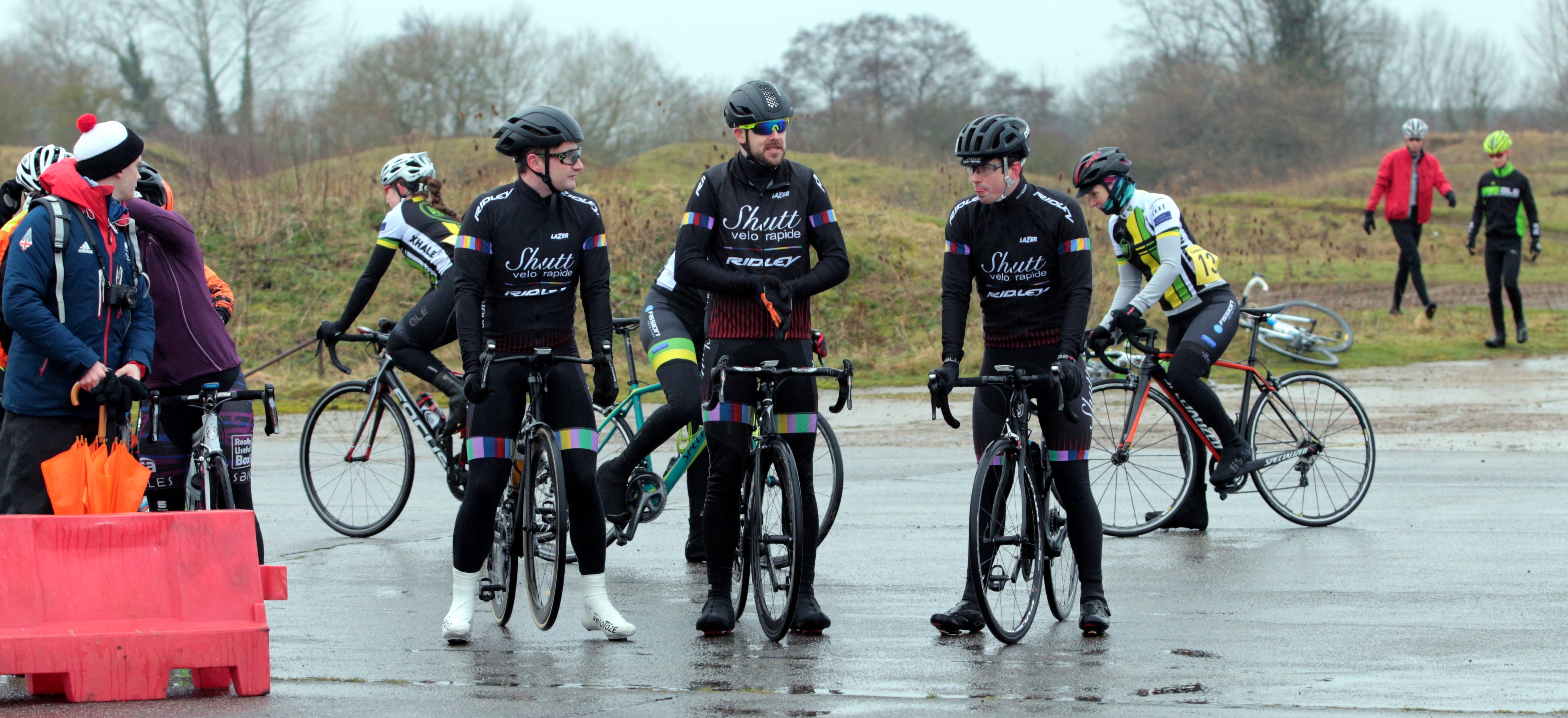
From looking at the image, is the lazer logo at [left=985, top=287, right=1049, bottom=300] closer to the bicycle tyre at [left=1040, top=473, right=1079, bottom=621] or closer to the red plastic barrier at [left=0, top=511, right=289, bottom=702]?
the bicycle tyre at [left=1040, top=473, right=1079, bottom=621]

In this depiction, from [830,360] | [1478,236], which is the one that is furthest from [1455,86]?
[830,360]

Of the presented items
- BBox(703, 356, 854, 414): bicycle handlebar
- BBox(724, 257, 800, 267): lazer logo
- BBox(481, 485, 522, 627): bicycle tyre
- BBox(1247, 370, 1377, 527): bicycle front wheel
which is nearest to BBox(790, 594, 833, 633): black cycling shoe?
BBox(703, 356, 854, 414): bicycle handlebar

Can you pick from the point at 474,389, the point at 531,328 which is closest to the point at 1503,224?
the point at 531,328

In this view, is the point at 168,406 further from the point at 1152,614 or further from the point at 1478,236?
the point at 1478,236

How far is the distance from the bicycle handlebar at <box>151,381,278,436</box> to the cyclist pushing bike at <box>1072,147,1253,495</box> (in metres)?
4.15

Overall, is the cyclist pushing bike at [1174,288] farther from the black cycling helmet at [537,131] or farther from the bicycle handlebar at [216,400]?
the bicycle handlebar at [216,400]

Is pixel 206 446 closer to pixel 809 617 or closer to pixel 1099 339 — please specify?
pixel 809 617

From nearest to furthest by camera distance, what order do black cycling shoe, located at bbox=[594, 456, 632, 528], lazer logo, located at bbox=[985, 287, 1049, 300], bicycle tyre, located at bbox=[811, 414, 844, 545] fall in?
1. lazer logo, located at bbox=[985, 287, 1049, 300]
2. black cycling shoe, located at bbox=[594, 456, 632, 528]
3. bicycle tyre, located at bbox=[811, 414, 844, 545]

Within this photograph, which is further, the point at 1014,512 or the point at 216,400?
the point at 216,400

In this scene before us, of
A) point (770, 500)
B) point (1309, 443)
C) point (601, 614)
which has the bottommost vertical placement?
point (601, 614)

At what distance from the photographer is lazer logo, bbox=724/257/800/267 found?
20.1 feet

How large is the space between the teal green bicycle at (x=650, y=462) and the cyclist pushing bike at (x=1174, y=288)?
64.1 inches

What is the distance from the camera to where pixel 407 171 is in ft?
29.4

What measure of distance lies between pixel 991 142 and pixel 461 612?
2713 millimetres
